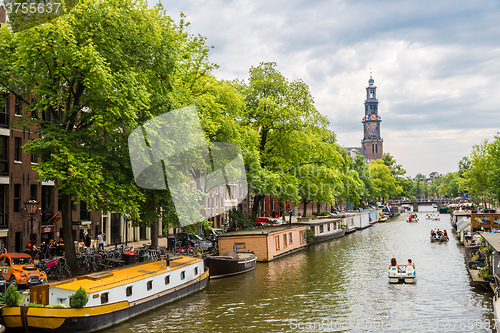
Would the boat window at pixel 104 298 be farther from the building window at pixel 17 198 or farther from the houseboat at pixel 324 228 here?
the houseboat at pixel 324 228

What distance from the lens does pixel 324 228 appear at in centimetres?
6144

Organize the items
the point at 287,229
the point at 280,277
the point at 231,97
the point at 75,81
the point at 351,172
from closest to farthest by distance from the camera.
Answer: the point at 75,81 < the point at 280,277 < the point at 231,97 < the point at 287,229 < the point at 351,172

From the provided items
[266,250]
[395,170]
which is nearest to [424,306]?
[266,250]

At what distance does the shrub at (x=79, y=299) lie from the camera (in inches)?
773

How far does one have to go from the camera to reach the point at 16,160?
36625mm

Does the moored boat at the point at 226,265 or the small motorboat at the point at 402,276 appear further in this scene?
the moored boat at the point at 226,265

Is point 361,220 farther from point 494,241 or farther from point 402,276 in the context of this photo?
point 494,241

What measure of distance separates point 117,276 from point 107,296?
101 inches

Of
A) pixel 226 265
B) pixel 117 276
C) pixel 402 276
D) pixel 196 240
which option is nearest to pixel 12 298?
pixel 117 276

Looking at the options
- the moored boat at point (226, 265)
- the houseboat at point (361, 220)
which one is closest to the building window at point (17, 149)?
the moored boat at point (226, 265)

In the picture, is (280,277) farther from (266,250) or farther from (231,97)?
(231,97)

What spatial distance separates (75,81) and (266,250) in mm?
21022

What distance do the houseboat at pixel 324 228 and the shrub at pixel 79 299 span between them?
130ft

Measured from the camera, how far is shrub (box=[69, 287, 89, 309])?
773 inches
